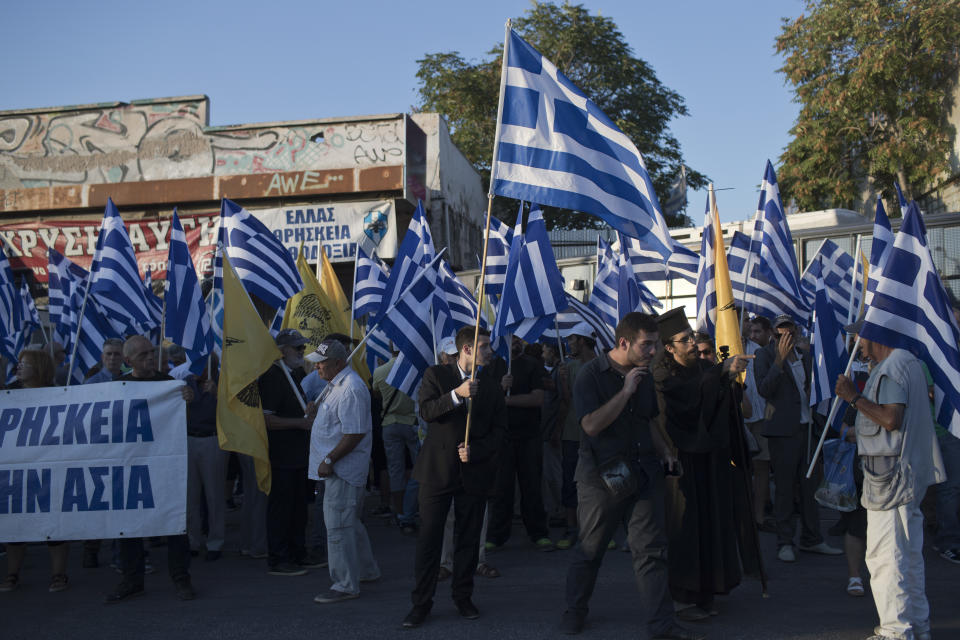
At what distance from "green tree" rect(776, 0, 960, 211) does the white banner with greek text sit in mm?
24440

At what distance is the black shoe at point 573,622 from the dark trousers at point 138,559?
3.17 m

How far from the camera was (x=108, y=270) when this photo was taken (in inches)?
391

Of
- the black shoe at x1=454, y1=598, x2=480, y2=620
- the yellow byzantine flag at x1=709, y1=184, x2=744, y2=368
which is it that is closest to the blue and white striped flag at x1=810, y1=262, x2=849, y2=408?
the yellow byzantine flag at x1=709, y1=184, x2=744, y2=368

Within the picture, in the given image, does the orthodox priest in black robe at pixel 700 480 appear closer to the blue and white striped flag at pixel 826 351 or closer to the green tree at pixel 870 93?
the blue and white striped flag at pixel 826 351

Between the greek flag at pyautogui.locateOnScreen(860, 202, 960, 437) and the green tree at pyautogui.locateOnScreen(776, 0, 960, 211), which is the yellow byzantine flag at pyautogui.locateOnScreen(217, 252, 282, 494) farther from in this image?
the green tree at pyautogui.locateOnScreen(776, 0, 960, 211)

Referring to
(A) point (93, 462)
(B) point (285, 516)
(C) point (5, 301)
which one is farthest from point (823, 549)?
(C) point (5, 301)

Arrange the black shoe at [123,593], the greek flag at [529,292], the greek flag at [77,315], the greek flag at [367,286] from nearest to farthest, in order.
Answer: the black shoe at [123,593] → the greek flag at [529,292] → the greek flag at [77,315] → the greek flag at [367,286]

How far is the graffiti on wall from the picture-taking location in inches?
912

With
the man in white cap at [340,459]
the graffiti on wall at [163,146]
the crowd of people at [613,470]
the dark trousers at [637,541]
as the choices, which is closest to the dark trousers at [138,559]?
the crowd of people at [613,470]

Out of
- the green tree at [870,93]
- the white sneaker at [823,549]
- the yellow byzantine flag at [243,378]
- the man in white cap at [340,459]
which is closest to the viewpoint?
the man in white cap at [340,459]

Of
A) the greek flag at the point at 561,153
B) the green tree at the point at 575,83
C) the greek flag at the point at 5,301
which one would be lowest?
the greek flag at the point at 5,301

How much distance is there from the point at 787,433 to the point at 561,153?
11.8 feet

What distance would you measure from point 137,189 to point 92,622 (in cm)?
1950

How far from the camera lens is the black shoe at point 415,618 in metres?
5.94
